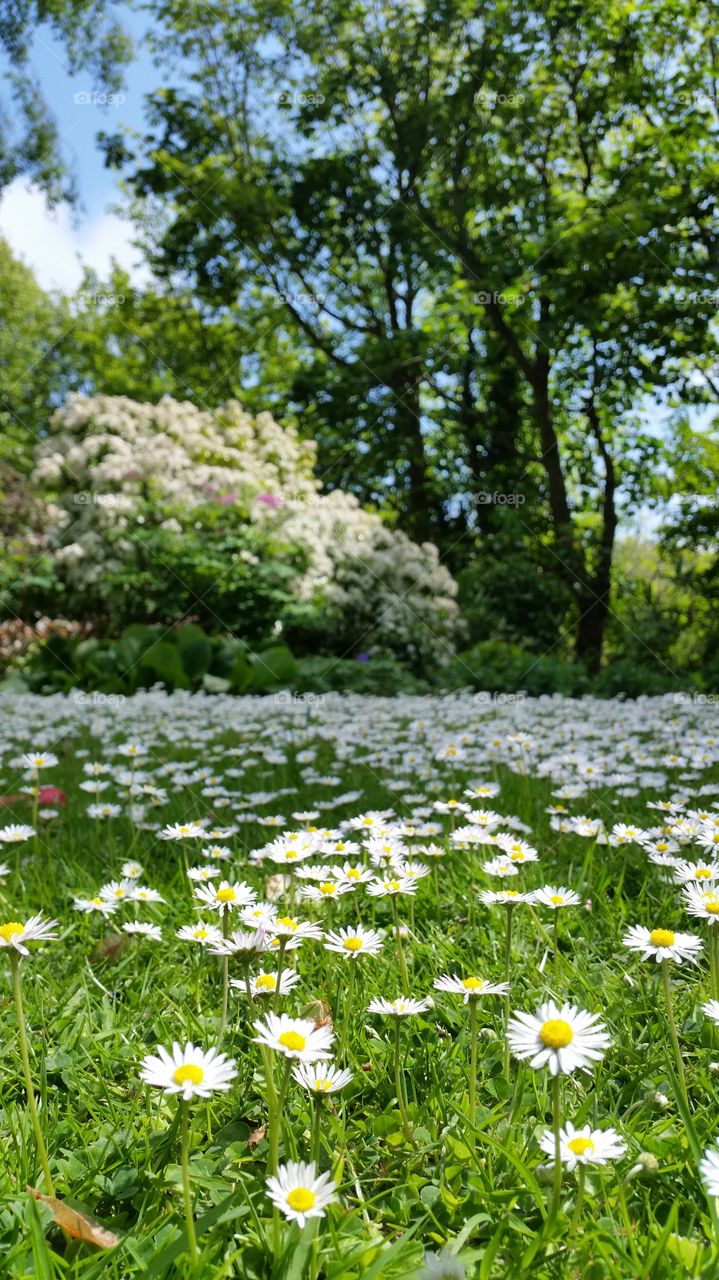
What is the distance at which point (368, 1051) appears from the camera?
4.22ft

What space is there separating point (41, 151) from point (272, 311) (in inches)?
166

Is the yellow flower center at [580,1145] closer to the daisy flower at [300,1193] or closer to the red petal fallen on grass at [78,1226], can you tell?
the daisy flower at [300,1193]

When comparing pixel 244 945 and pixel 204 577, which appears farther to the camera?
pixel 204 577

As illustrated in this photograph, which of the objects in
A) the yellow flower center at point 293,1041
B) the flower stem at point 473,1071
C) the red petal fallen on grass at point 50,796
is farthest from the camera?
the red petal fallen on grass at point 50,796

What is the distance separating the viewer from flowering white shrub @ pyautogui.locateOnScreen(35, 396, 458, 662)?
8211mm

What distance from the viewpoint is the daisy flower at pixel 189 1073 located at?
81 centimetres

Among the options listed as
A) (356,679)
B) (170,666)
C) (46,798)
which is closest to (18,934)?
(46,798)

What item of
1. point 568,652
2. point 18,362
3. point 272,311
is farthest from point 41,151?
point 18,362

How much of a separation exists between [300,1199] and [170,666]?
5921 millimetres

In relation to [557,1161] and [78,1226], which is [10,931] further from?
[557,1161]

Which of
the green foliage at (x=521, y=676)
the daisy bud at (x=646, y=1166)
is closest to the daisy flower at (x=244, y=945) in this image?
the daisy bud at (x=646, y=1166)

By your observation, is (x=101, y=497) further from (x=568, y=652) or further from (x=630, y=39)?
(x=630, y=39)

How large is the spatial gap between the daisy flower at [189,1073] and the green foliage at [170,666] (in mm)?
5629

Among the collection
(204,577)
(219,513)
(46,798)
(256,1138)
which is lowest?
(256,1138)
